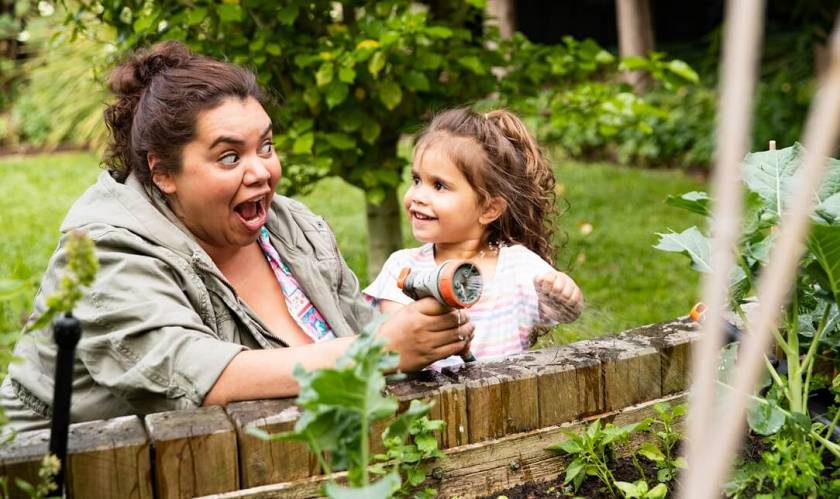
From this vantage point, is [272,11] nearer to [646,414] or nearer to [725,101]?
[646,414]

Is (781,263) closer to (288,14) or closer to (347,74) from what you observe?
(347,74)

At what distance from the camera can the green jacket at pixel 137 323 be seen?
1.87 metres

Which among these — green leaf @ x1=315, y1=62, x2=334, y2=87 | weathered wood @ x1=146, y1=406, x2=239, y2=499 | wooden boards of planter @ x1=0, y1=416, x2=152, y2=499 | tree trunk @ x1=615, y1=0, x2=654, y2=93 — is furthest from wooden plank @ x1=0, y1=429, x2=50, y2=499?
tree trunk @ x1=615, y1=0, x2=654, y2=93

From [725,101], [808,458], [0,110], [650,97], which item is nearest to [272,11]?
[808,458]

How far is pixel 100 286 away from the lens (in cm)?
196

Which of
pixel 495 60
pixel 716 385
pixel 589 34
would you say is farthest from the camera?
pixel 589 34

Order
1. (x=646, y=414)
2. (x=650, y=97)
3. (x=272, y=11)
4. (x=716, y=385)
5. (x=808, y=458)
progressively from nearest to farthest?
(x=808, y=458) < (x=716, y=385) < (x=646, y=414) < (x=272, y=11) < (x=650, y=97)

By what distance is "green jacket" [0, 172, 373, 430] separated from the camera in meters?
1.87

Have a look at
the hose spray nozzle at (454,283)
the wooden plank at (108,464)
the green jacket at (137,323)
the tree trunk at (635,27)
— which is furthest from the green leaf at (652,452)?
the tree trunk at (635,27)

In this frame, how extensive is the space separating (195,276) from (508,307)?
0.88 meters

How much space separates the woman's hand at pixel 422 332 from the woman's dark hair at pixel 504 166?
0.85 meters

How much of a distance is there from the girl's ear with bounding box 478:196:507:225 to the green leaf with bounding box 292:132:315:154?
3.09 feet

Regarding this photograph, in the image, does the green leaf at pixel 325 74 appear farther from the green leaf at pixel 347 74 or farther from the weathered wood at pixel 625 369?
the weathered wood at pixel 625 369

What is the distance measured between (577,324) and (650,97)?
26.5ft
